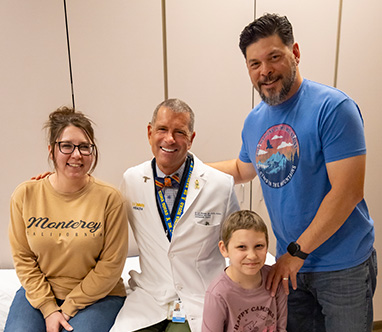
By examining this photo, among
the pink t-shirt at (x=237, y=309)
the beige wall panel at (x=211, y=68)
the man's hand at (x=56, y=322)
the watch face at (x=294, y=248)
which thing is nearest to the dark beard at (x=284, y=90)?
the watch face at (x=294, y=248)

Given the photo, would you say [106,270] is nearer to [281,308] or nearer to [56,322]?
[56,322]

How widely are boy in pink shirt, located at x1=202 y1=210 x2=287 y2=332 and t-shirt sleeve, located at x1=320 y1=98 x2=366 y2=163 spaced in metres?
0.42

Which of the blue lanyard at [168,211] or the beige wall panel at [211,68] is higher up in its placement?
the beige wall panel at [211,68]

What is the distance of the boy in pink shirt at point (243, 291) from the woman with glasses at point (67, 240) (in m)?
0.55

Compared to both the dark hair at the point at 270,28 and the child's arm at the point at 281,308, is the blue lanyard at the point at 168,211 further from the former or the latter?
the dark hair at the point at 270,28

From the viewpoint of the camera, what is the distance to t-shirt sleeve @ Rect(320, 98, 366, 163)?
1.38 metres

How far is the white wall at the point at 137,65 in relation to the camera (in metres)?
2.25

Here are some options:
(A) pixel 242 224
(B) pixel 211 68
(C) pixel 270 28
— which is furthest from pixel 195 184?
(B) pixel 211 68

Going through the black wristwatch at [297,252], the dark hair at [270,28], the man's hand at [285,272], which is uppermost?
the dark hair at [270,28]

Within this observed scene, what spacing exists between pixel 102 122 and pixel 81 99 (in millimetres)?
205

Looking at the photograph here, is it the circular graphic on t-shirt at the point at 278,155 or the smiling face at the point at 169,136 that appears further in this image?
the smiling face at the point at 169,136

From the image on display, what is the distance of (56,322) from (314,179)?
1331mm

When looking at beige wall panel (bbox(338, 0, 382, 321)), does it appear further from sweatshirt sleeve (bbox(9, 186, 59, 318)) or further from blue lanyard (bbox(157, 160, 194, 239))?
sweatshirt sleeve (bbox(9, 186, 59, 318))

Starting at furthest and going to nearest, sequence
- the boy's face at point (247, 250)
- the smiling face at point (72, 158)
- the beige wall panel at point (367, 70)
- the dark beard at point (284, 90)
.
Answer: the beige wall panel at point (367, 70) → the smiling face at point (72, 158) → the dark beard at point (284, 90) → the boy's face at point (247, 250)
